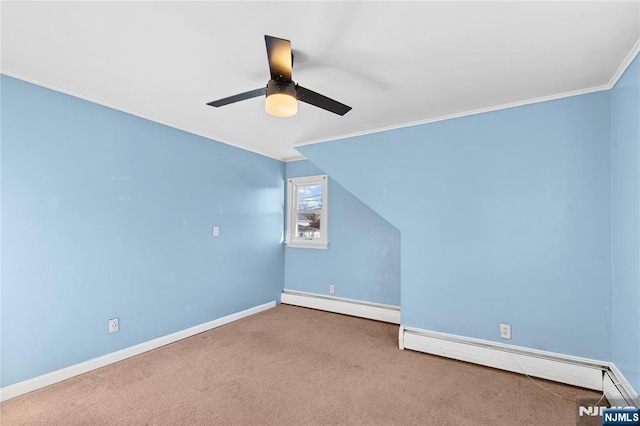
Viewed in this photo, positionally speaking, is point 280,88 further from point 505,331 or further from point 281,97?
point 505,331

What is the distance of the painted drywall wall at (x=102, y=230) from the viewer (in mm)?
2236

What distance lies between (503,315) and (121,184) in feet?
12.3

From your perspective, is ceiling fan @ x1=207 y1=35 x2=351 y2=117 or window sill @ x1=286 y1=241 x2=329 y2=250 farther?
window sill @ x1=286 y1=241 x2=329 y2=250

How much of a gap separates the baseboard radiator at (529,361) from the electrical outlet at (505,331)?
0.27 feet

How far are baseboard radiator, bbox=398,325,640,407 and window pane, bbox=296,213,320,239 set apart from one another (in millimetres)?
2081

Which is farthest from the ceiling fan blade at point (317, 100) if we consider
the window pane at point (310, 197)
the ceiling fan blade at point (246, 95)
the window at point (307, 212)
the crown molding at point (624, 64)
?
the window pane at point (310, 197)

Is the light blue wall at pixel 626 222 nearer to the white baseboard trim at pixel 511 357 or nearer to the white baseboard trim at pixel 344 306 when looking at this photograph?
the white baseboard trim at pixel 511 357

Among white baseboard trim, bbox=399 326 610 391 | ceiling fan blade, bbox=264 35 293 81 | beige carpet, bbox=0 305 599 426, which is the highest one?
ceiling fan blade, bbox=264 35 293 81

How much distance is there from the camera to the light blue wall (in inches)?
74.1

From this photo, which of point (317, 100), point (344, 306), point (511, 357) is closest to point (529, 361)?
point (511, 357)

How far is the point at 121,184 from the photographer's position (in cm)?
284

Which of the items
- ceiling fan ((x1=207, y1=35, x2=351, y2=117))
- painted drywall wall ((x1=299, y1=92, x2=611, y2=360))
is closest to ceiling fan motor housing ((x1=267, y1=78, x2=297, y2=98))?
ceiling fan ((x1=207, y1=35, x2=351, y2=117))

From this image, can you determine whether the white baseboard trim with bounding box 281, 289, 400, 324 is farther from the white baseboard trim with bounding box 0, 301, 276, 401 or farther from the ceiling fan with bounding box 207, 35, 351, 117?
the ceiling fan with bounding box 207, 35, 351, 117

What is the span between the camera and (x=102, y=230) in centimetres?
270
